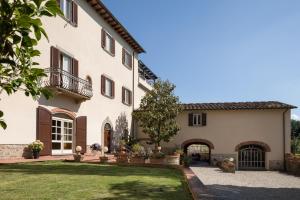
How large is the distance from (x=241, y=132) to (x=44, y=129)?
18.1 metres

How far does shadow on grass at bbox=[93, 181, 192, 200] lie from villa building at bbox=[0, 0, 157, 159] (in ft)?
22.2

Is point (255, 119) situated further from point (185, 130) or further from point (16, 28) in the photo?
point (16, 28)

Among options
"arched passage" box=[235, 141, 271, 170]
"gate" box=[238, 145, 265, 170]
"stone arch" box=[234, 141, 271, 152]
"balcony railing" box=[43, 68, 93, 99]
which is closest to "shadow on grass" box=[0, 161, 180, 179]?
"balcony railing" box=[43, 68, 93, 99]

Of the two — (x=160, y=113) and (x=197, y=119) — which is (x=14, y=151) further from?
(x=197, y=119)

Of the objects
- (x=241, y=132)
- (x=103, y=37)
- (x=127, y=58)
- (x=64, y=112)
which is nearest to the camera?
(x=64, y=112)

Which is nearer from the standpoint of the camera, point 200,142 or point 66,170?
point 66,170

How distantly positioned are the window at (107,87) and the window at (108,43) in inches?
79.5

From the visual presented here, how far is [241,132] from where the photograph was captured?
28.9 m

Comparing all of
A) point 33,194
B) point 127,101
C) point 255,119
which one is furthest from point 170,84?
point 33,194

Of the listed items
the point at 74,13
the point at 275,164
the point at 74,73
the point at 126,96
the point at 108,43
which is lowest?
the point at 275,164

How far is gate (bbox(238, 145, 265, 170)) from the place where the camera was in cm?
2920

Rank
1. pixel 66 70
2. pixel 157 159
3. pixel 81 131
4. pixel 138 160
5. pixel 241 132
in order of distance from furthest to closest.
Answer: pixel 241 132 < pixel 81 131 < pixel 157 159 < pixel 138 160 < pixel 66 70

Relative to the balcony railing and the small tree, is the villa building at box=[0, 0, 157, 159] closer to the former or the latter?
the balcony railing

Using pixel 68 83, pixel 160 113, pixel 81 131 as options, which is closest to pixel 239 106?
pixel 160 113
